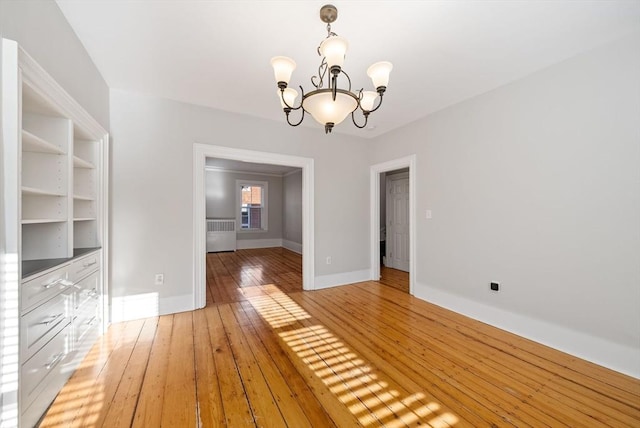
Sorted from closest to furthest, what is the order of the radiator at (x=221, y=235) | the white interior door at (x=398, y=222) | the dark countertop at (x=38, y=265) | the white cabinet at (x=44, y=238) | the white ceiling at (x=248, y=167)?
the white cabinet at (x=44, y=238)
the dark countertop at (x=38, y=265)
the white interior door at (x=398, y=222)
the white ceiling at (x=248, y=167)
the radiator at (x=221, y=235)

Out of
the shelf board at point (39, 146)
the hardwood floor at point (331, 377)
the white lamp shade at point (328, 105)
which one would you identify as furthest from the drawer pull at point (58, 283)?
the white lamp shade at point (328, 105)

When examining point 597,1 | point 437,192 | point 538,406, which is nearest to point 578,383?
point 538,406

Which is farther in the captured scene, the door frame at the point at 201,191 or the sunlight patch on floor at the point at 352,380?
the door frame at the point at 201,191

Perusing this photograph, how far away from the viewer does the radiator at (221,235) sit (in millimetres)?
7516

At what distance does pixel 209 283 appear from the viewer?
4.37 metres

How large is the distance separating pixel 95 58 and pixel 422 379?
3.95 meters

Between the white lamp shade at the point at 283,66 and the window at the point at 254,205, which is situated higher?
the white lamp shade at the point at 283,66

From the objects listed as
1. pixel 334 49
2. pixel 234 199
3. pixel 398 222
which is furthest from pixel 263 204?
pixel 334 49

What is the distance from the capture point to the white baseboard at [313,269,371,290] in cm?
411

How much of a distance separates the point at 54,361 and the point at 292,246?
6.50m

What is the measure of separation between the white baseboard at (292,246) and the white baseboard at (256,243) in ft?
0.94

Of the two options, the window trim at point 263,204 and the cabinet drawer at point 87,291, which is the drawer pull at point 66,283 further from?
the window trim at point 263,204

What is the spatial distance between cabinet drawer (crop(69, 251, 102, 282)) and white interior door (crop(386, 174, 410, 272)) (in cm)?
488

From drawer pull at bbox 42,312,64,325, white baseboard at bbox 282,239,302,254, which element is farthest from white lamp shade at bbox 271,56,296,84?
white baseboard at bbox 282,239,302,254
